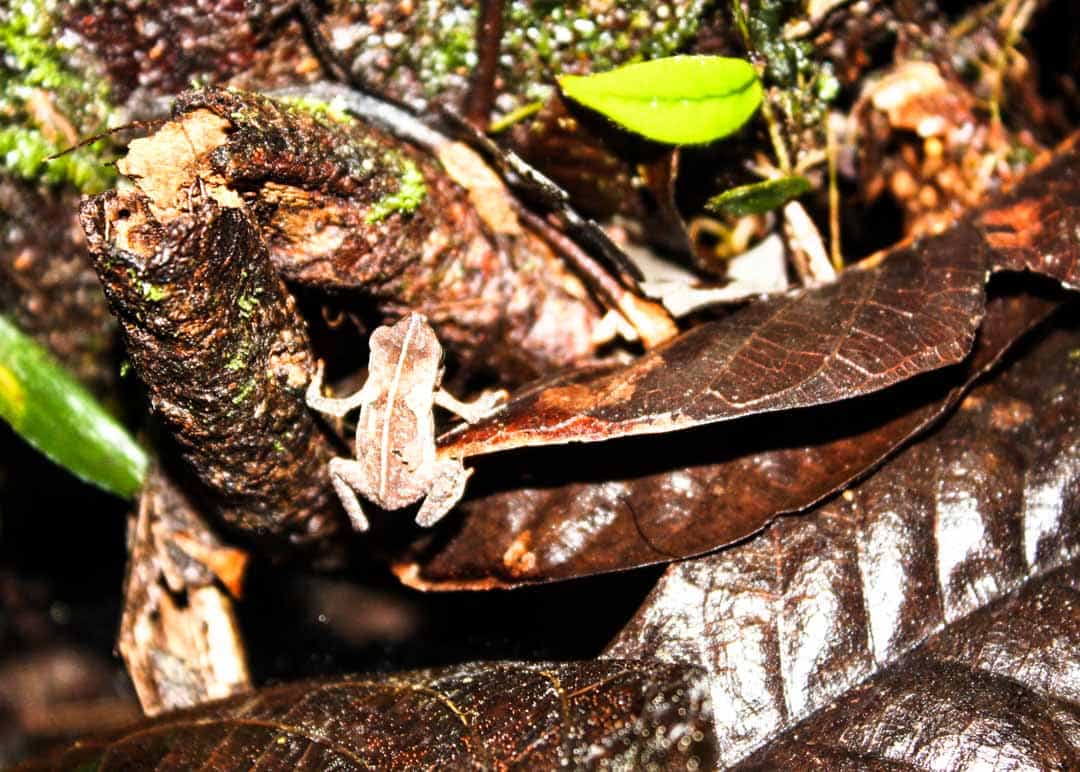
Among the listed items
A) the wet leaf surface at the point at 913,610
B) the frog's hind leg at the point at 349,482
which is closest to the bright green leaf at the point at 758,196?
→ the wet leaf surface at the point at 913,610

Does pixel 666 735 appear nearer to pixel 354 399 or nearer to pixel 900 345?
pixel 900 345

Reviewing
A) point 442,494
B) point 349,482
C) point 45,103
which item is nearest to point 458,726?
point 442,494

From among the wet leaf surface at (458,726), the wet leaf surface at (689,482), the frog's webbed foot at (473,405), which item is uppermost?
the frog's webbed foot at (473,405)

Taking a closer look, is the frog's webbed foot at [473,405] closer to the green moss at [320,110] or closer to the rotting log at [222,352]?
the rotting log at [222,352]

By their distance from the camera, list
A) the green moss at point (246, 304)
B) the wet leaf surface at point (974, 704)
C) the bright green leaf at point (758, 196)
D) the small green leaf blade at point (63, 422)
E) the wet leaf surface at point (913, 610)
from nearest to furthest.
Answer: the wet leaf surface at point (974, 704) → the wet leaf surface at point (913, 610) → the green moss at point (246, 304) → the bright green leaf at point (758, 196) → the small green leaf blade at point (63, 422)

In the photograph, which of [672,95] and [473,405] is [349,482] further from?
[672,95]

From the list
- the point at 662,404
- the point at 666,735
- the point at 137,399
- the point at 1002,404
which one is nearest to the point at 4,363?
the point at 137,399

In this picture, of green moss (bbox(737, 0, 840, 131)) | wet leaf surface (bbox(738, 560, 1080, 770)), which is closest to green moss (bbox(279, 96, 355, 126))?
green moss (bbox(737, 0, 840, 131))
